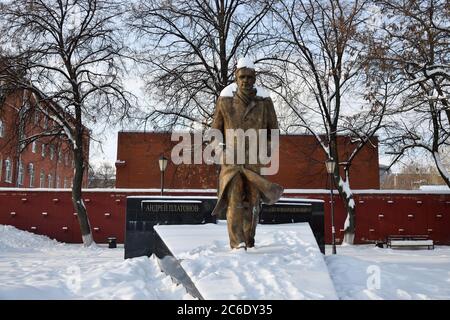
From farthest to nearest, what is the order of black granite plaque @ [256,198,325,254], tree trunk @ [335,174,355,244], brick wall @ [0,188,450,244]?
brick wall @ [0,188,450,244]
tree trunk @ [335,174,355,244]
black granite plaque @ [256,198,325,254]

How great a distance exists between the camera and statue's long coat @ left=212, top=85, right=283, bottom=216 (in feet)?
24.0

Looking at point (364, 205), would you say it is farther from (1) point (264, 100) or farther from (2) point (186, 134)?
(1) point (264, 100)

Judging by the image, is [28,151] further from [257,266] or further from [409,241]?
[257,266]

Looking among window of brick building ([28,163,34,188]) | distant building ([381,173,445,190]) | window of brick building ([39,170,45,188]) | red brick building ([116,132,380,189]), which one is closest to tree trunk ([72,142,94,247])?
red brick building ([116,132,380,189])

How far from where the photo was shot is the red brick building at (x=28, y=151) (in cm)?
2248

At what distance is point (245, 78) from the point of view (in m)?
7.61

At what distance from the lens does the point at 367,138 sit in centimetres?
→ 2259

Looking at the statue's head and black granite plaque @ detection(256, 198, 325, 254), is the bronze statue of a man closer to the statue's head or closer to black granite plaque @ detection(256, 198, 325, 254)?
the statue's head

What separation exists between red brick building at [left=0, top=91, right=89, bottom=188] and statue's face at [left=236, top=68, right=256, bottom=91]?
16757 millimetres
